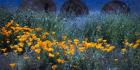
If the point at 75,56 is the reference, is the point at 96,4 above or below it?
above

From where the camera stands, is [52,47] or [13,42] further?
[13,42]

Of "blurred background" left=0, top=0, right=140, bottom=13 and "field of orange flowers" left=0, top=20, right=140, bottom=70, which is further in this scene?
"blurred background" left=0, top=0, right=140, bottom=13

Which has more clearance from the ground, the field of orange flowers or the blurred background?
the blurred background

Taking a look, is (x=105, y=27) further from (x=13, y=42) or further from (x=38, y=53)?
(x=38, y=53)

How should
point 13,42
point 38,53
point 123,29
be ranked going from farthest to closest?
point 123,29
point 13,42
point 38,53

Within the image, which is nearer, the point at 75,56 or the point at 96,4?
the point at 75,56

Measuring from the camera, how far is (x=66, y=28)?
9.34 m

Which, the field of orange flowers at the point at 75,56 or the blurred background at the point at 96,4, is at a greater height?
the blurred background at the point at 96,4

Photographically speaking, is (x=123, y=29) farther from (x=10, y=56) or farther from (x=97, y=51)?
(x=10, y=56)

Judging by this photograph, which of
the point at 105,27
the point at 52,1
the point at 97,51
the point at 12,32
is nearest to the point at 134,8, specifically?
the point at 52,1

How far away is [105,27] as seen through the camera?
31.5ft

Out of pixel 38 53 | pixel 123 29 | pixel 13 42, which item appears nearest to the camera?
pixel 38 53

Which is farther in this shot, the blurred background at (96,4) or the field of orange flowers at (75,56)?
the blurred background at (96,4)

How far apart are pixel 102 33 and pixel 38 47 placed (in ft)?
9.08
